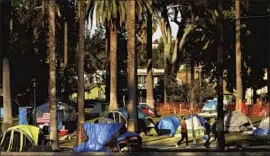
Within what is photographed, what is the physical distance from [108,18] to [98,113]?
19.9 meters

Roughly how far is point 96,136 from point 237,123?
11470 mm

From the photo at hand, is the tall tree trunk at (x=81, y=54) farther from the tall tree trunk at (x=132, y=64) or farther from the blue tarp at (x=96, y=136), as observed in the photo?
the tall tree trunk at (x=132, y=64)

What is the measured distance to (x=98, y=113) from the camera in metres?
53.5

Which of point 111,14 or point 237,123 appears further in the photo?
point 111,14

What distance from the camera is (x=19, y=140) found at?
74.8 feet

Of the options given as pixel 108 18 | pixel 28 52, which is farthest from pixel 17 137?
pixel 28 52

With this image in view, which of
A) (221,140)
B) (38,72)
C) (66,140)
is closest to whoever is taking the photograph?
(221,140)

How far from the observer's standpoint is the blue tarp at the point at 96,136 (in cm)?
2373

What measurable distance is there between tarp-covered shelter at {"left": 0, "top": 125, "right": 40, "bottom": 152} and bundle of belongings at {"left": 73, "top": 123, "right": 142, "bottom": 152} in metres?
1.93

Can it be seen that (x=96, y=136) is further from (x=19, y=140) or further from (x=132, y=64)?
(x=132, y=64)

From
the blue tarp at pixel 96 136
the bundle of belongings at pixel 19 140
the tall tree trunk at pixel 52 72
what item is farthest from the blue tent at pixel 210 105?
the bundle of belongings at pixel 19 140

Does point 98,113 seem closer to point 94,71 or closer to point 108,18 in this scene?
point 108,18

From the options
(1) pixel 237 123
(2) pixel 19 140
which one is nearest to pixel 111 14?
(1) pixel 237 123

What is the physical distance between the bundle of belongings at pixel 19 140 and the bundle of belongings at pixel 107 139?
73.7 inches
